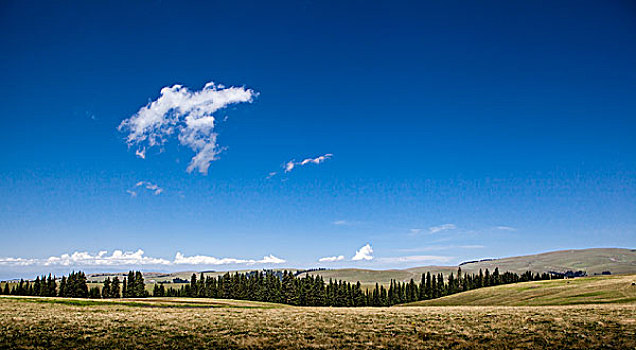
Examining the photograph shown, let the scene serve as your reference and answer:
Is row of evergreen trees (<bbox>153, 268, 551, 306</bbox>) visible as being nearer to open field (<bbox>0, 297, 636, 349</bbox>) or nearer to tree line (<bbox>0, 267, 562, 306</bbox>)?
tree line (<bbox>0, 267, 562, 306</bbox>)

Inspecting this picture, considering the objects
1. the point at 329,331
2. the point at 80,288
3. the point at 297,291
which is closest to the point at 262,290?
the point at 297,291

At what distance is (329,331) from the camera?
2480 cm

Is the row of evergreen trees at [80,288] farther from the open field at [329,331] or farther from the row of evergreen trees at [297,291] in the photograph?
the open field at [329,331]

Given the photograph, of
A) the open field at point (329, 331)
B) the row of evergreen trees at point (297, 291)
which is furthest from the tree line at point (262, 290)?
the open field at point (329, 331)

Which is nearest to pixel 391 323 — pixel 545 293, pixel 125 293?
pixel 545 293

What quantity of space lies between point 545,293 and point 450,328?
4314cm

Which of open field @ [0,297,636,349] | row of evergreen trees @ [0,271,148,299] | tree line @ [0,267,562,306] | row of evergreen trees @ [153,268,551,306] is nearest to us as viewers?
open field @ [0,297,636,349]

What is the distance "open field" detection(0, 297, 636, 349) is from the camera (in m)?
20.8

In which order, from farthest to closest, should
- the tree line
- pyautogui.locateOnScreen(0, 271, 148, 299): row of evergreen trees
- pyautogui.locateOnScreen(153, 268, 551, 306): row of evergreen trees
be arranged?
pyautogui.locateOnScreen(153, 268, 551, 306): row of evergreen trees → the tree line → pyautogui.locateOnScreen(0, 271, 148, 299): row of evergreen trees

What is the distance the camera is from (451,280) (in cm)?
15300

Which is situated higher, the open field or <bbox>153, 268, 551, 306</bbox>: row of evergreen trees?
the open field

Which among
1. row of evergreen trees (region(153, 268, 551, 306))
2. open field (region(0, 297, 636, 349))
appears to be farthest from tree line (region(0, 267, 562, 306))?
open field (region(0, 297, 636, 349))

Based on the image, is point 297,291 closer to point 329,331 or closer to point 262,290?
point 262,290

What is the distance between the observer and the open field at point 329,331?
817 inches
